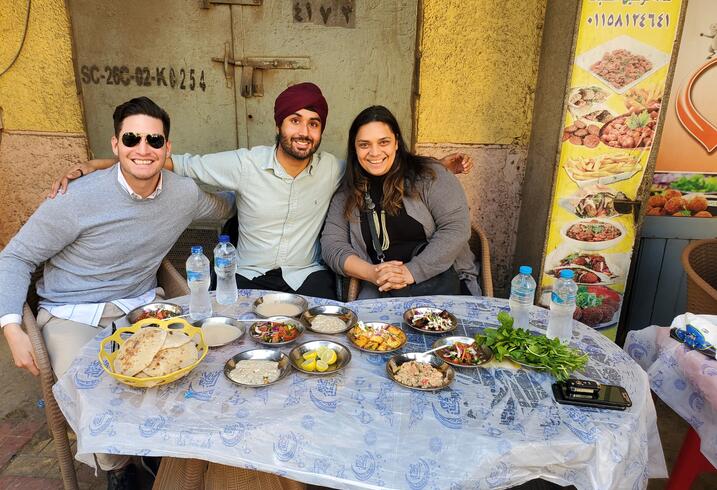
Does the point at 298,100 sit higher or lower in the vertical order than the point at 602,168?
higher

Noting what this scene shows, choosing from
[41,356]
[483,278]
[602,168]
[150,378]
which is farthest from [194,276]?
[602,168]

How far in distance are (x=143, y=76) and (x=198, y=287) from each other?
8.36 ft

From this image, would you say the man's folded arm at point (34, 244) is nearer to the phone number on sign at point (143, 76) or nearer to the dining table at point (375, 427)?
the dining table at point (375, 427)

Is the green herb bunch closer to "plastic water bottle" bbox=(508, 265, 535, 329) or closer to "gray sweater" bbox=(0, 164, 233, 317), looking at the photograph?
"plastic water bottle" bbox=(508, 265, 535, 329)

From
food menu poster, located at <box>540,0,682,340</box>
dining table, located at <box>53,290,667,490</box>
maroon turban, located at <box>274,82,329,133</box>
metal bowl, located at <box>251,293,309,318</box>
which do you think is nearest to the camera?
dining table, located at <box>53,290,667,490</box>

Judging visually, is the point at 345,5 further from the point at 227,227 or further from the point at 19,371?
the point at 19,371

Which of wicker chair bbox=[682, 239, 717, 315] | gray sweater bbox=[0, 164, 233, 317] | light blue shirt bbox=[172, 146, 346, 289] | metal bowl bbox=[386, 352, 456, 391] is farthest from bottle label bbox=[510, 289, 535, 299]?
gray sweater bbox=[0, 164, 233, 317]

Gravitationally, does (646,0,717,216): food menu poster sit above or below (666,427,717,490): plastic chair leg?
above

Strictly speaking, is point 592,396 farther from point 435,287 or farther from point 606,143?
point 606,143

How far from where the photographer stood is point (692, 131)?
366 cm

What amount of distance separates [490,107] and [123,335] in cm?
319

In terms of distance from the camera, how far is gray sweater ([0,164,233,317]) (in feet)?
7.75

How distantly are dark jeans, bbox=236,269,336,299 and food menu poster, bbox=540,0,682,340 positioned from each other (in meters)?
1.63

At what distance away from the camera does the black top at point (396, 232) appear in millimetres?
3020
